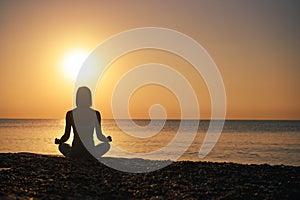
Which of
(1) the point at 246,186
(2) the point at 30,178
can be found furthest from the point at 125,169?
(1) the point at 246,186

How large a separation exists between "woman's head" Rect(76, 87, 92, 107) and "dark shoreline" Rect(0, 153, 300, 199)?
182 cm

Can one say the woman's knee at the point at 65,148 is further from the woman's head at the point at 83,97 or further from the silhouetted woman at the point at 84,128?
the woman's head at the point at 83,97

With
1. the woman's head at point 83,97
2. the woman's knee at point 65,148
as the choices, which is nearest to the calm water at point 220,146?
the woman's knee at point 65,148

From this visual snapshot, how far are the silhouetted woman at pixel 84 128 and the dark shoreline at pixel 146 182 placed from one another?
2.24 feet

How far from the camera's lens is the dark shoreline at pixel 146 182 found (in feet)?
28.9

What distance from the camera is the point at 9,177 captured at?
10.4m

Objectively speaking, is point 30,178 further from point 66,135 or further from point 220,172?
point 220,172

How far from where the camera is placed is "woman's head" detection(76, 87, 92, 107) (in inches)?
530

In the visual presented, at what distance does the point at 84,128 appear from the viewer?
1394 centimetres

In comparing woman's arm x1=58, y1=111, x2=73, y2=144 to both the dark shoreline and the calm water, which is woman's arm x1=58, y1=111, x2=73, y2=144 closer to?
the dark shoreline

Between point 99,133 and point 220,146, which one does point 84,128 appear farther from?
point 220,146

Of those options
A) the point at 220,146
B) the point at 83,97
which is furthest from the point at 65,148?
the point at 220,146

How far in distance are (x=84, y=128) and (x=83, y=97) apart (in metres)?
1.10

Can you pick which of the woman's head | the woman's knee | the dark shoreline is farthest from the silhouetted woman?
the dark shoreline
